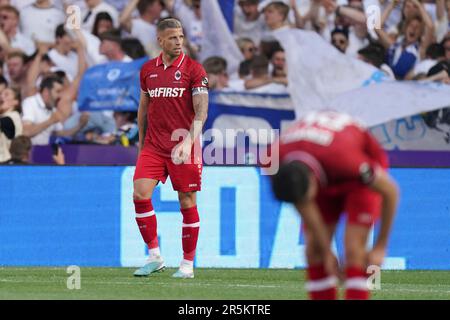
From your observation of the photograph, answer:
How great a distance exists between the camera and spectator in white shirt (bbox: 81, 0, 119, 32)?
53.5 feet

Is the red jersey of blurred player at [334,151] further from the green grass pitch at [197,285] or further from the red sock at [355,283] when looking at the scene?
the green grass pitch at [197,285]

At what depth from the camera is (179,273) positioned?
11.0 meters

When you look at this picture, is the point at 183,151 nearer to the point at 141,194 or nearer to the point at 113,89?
the point at 141,194

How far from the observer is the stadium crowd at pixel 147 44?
15797mm

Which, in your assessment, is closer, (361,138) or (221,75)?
(361,138)

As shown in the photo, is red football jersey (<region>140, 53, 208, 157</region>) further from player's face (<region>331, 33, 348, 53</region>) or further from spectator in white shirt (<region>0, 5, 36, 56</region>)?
spectator in white shirt (<region>0, 5, 36, 56</region>)

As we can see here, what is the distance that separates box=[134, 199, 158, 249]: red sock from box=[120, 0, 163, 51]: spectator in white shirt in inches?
224

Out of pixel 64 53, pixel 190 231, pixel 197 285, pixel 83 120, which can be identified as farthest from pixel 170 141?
pixel 64 53

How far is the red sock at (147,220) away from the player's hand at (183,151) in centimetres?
52

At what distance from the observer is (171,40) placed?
10812 millimetres

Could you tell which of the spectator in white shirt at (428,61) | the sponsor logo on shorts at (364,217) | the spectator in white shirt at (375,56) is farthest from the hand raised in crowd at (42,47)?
the sponsor logo on shorts at (364,217)
